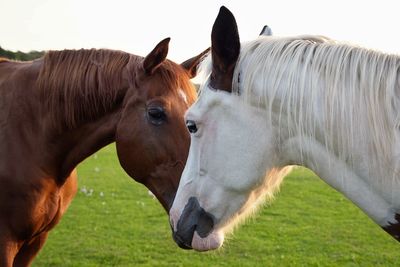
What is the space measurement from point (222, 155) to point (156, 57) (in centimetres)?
126

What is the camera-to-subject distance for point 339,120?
5.04 ft

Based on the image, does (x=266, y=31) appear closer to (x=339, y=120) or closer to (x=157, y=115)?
(x=339, y=120)

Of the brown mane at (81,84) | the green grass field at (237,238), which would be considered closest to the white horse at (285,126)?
the brown mane at (81,84)

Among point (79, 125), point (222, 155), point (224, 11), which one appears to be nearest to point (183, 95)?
point (79, 125)

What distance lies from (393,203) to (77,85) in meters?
2.16

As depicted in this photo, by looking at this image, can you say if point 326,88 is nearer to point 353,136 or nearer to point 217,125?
point 353,136

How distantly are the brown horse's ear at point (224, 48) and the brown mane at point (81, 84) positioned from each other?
1263 millimetres

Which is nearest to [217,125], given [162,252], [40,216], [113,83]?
[113,83]

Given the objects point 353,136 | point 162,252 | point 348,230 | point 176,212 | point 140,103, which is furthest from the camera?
point 348,230

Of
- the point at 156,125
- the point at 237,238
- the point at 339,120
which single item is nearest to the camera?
the point at 339,120

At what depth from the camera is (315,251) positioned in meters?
5.80

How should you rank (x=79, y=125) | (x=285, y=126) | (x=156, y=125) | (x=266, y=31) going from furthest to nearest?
(x=79, y=125), (x=156, y=125), (x=266, y=31), (x=285, y=126)

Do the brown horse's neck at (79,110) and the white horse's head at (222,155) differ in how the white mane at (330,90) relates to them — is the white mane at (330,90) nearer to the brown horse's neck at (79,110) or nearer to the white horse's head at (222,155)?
the white horse's head at (222,155)

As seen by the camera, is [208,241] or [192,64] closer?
[208,241]
